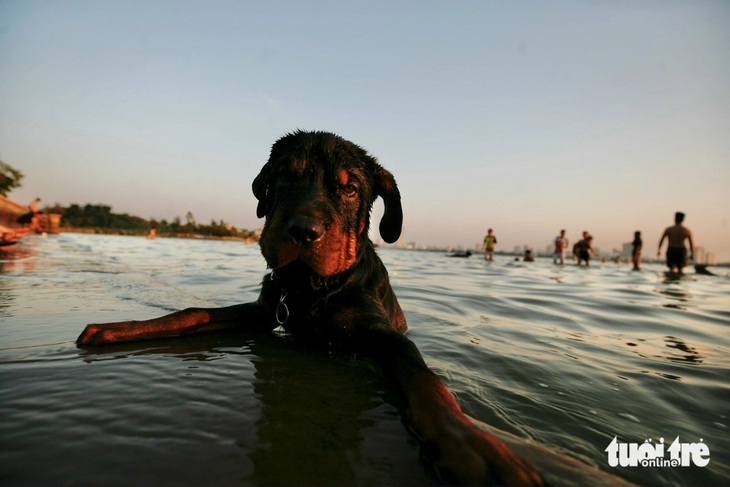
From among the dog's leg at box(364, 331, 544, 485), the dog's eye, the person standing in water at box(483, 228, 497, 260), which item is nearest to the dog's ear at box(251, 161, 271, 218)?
the dog's eye

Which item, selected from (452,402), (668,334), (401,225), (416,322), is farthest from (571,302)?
(452,402)

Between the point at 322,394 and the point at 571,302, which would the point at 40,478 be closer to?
the point at 322,394

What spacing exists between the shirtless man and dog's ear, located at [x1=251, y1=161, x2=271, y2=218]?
2107 centimetres

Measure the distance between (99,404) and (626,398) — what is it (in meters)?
2.93

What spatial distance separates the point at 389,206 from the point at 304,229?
1.69 m

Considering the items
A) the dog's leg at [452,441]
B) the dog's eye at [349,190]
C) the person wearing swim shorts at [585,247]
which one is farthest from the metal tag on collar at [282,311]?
the person wearing swim shorts at [585,247]

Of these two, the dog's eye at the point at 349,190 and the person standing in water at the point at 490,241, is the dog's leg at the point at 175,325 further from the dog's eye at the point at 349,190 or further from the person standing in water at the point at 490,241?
the person standing in water at the point at 490,241

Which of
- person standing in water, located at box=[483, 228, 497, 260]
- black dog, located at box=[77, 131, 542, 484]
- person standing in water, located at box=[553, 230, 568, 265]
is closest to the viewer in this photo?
black dog, located at box=[77, 131, 542, 484]

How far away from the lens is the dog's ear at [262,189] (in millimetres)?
3751

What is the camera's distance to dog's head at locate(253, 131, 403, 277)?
262 cm

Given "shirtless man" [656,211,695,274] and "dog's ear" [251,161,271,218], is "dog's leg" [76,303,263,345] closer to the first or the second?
"dog's ear" [251,161,271,218]

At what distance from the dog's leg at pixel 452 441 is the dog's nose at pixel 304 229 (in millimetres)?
1165

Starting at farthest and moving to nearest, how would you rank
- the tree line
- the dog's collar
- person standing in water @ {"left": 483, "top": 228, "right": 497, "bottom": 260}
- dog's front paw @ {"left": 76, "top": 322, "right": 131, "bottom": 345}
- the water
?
the tree line → person standing in water @ {"left": 483, "top": 228, "right": 497, "bottom": 260} → the dog's collar → dog's front paw @ {"left": 76, "top": 322, "right": 131, "bottom": 345} → the water

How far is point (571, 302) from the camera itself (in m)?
6.46
